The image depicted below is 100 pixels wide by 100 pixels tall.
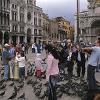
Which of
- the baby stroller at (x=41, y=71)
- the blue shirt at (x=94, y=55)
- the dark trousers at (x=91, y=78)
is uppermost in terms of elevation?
the blue shirt at (x=94, y=55)

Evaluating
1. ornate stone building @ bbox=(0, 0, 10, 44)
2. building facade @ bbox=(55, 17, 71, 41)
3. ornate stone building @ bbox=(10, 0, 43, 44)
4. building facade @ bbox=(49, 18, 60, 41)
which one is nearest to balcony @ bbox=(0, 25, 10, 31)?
ornate stone building @ bbox=(0, 0, 10, 44)

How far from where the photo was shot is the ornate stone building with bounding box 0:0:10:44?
71369mm

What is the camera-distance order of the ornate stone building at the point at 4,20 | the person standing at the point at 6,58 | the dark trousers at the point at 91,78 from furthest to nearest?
the ornate stone building at the point at 4,20 < the person standing at the point at 6,58 < the dark trousers at the point at 91,78

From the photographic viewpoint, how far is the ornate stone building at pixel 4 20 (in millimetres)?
71369

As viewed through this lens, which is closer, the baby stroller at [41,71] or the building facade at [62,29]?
the baby stroller at [41,71]

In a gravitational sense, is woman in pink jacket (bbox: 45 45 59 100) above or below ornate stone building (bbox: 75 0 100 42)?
below

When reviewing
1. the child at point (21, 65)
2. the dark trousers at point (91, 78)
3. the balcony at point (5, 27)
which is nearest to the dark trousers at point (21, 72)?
the child at point (21, 65)

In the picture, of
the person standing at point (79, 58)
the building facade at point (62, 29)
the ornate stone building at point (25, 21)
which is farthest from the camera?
the building facade at point (62, 29)

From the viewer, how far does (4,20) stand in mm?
73375

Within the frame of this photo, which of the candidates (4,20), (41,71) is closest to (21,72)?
(41,71)

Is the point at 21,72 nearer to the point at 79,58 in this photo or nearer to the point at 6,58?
the point at 6,58

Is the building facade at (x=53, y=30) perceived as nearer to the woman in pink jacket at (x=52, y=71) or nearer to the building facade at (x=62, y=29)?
the building facade at (x=62, y=29)

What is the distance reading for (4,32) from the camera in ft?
236

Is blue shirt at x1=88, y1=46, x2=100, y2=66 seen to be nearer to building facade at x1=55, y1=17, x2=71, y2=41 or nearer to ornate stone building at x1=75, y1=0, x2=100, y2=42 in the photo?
ornate stone building at x1=75, y1=0, x2=100, y2=42
